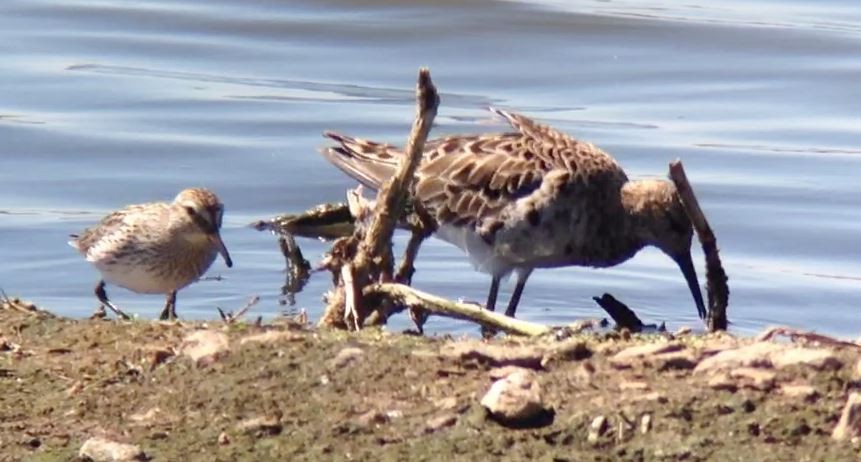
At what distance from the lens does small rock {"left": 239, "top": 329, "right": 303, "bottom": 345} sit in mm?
6316

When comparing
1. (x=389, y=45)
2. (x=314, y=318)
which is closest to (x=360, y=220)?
(x=314, y=318)

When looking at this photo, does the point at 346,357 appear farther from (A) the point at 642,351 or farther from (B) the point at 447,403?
(A) the point at 642,351

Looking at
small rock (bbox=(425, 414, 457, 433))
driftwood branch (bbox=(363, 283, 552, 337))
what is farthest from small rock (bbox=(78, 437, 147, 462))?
driftwood branch (bbox=(363, 283, 552, 337))

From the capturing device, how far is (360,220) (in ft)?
27.5

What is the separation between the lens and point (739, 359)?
5875 mm

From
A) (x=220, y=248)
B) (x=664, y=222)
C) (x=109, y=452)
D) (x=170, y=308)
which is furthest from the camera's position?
(x=664, y=222)

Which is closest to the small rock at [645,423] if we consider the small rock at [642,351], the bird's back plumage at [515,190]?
the small rock at [642,351]

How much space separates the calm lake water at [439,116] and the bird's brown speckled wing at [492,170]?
2.23 feet

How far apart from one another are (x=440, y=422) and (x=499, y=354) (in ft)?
1.40

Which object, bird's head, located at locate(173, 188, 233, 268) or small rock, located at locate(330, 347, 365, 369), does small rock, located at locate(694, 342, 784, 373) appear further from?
bird's head, located at locate(173, 188, 233, 268)

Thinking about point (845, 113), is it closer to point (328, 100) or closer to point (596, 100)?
point (596, 100)

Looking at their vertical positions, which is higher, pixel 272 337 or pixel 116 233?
pixel 272 337

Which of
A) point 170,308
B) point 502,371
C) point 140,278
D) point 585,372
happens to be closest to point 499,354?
point 502,371

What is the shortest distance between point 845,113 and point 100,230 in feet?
24.8
